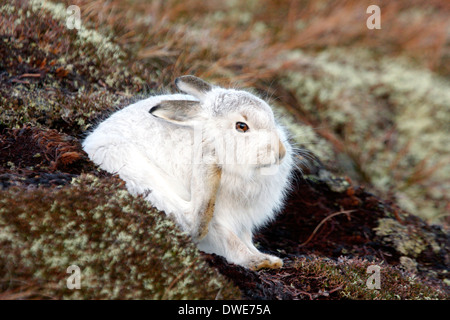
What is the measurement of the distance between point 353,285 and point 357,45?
7.54 meters

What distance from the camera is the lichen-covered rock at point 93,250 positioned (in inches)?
134

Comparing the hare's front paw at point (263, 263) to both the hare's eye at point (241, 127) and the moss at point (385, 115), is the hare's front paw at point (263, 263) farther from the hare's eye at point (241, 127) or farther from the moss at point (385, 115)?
the moss at point (385, 115)

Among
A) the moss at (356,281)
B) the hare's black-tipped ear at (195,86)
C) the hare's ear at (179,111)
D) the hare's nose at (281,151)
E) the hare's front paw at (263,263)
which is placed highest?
the hare's black-tipped ear at (195,86)

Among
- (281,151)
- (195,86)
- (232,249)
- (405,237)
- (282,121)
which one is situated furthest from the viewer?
(282,121)

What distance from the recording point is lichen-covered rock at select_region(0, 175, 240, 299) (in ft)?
11.2

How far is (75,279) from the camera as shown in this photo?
3453mm

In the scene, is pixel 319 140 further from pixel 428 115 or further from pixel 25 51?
pixel 25 51

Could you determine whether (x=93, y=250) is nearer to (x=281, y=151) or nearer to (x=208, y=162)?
(x=208, y=162)

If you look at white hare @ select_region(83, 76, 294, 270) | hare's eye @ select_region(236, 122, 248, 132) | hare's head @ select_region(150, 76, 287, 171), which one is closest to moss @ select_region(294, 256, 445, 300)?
white hare @ select_region(83, 76, 294, 270)

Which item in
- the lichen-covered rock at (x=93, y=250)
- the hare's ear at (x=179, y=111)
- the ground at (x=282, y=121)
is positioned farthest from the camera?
the hare's ear at (x=179, y=111)

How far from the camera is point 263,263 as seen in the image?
457 centimetres

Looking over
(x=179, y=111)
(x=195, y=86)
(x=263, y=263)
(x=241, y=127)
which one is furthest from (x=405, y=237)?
Answer: (x=179, y=111)

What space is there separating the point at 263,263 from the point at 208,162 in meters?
1.01

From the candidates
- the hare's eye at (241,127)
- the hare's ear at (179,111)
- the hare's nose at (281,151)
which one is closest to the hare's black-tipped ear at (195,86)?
the hare's ear at (179,111)
